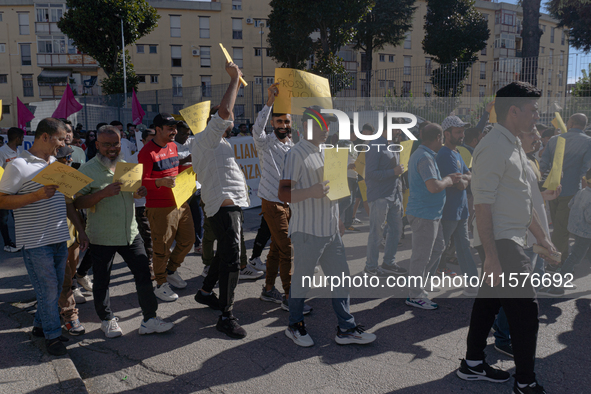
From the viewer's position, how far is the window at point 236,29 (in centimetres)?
4431

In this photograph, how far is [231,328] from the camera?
12.7 ft

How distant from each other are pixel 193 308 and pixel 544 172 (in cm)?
498

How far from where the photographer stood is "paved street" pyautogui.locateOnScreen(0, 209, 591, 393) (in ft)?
10.2

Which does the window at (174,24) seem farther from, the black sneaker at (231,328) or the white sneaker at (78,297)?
the black sneaker at (231,328)

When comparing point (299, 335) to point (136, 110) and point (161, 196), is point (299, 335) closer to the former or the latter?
point (161, 196)

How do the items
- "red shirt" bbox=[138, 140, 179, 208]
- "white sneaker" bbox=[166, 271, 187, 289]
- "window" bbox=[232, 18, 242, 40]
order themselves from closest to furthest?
"red shirt" bbox=[138, 140, 179, 208], "white sneaker" bbox=[166, 271, 187, 289], "window" bbox=[232, 18, 242, 40]

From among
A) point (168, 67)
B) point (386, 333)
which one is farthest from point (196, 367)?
point (168, 67)

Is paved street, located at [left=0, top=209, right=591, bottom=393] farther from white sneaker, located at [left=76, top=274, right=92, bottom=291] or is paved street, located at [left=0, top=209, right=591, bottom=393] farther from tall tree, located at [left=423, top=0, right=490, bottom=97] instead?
tall tree, located at [left=423, top=0, right=490, bottom=97]

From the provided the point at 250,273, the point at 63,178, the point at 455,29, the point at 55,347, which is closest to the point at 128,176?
the point at 63,178

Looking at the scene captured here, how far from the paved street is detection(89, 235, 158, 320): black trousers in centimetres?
27

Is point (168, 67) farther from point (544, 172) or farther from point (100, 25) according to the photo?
point (544, 172)

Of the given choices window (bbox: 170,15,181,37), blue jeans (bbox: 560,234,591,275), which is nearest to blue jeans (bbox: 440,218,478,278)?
blue jeans (bbox: 560,234,591,275)

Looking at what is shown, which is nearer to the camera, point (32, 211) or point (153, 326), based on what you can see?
point (32, 211)

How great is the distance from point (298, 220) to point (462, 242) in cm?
221
